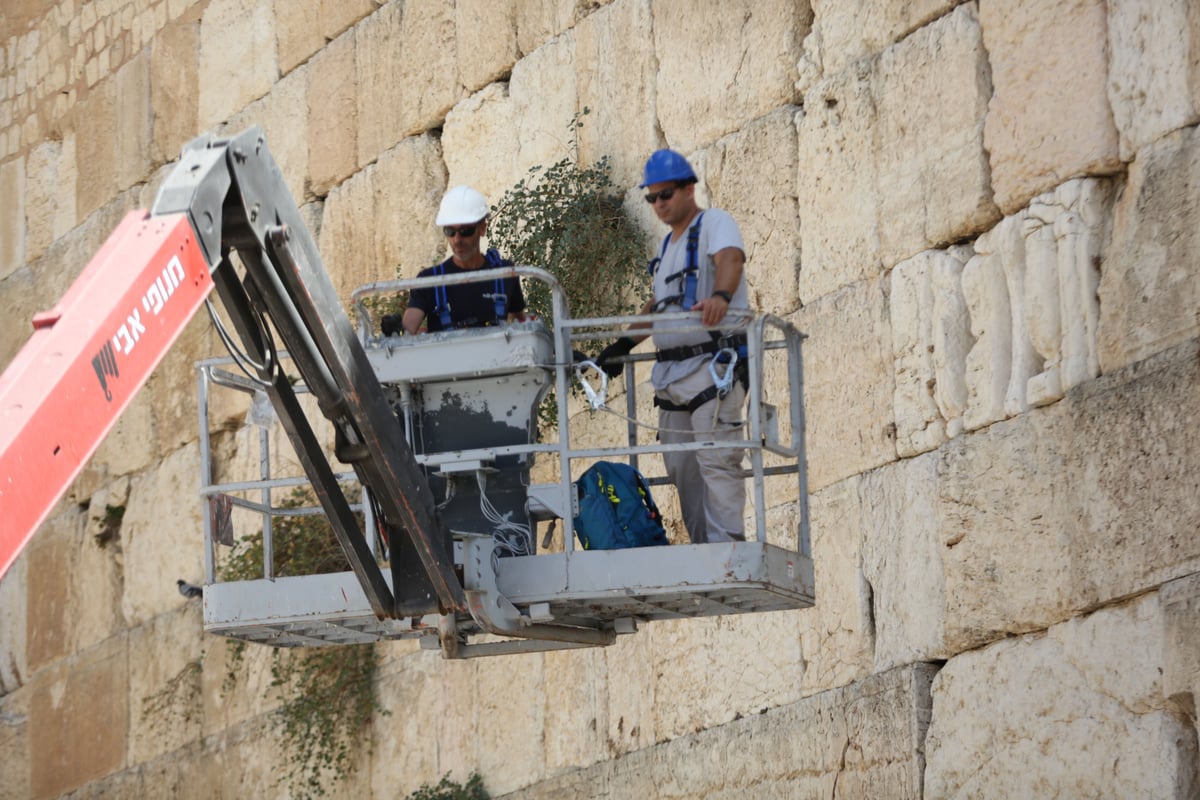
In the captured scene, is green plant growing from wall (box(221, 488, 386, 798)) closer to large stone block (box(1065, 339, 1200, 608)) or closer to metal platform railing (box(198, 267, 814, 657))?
metal platform railing (box(198, 267, 814, 657))

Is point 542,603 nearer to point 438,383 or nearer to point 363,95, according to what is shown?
point 438,383

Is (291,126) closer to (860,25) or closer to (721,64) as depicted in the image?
(721,64)

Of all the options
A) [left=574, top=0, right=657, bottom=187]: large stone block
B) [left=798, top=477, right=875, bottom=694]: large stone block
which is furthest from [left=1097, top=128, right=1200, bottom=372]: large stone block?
[left=574, top=0, right=657, bottom=187]: large stone block

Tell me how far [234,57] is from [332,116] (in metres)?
1.52

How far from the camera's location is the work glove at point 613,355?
718cm

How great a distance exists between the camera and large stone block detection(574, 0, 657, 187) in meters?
9.88

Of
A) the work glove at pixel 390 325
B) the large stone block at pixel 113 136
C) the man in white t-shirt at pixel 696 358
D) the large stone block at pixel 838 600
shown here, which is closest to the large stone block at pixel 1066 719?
the large stone block at pixel 838 600

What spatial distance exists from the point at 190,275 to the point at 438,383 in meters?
2.11

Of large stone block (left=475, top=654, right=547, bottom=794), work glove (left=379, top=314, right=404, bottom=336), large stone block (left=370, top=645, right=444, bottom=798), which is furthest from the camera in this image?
large stone block (left=370, top=645, right=444, bottom=798)

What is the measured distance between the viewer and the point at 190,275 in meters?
4.88

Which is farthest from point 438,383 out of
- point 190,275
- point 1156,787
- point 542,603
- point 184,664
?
point 184,664

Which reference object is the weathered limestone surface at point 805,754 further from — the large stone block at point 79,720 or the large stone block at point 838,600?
the large stone block at point 79,720

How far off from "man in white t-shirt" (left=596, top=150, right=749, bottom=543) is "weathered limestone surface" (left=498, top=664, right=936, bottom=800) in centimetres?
133

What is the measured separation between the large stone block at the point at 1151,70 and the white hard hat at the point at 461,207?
2.35 m
